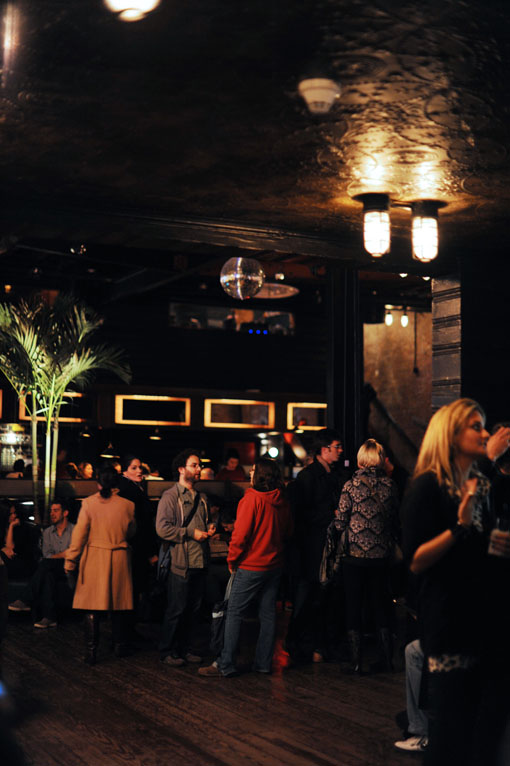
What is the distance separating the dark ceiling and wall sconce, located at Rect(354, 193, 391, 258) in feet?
0.45

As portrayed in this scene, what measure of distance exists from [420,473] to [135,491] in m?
4.84

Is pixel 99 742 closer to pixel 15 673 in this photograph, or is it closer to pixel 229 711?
pixel 229 711

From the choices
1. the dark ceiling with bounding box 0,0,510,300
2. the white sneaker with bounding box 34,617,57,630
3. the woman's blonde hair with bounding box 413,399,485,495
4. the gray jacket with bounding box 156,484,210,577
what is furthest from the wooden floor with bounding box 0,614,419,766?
the dark ceiling with bounding box 0,0,510,300

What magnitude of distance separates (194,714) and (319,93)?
11.8 ft

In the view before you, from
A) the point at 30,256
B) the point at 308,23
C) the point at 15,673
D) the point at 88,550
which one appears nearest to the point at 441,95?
the point at 308,23

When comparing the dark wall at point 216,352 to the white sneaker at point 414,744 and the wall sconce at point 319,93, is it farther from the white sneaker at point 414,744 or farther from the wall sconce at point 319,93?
the wall sconce at point 319,93

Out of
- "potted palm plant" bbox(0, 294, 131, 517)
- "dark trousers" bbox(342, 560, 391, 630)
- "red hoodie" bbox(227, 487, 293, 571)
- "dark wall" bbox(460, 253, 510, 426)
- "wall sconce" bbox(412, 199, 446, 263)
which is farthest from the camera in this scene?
"potted palm plant" bbox(0, 294, 131, 517)

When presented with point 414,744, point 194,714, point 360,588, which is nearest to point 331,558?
point 360,588

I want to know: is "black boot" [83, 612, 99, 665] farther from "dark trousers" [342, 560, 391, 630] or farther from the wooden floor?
"dark trousers" [342, 560, 391, 630]

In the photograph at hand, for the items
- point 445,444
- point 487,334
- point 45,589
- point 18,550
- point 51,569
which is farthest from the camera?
point 18,550

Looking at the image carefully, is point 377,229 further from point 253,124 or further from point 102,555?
point 102,555

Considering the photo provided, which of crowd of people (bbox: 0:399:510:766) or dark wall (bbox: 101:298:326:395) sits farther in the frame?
dark wall (bbox: 101:298:326:395)

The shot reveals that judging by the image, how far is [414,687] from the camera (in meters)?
4.80

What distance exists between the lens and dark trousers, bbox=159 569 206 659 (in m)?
6.94
